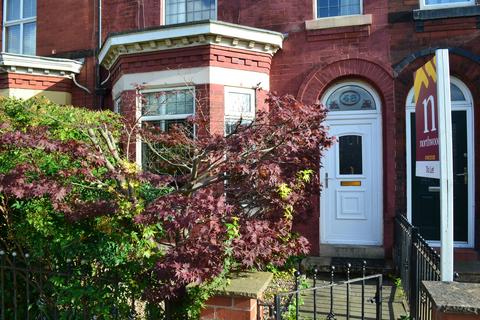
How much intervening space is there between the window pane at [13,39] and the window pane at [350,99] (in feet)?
24.2

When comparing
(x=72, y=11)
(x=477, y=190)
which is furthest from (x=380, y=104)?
(x=72, y=11)

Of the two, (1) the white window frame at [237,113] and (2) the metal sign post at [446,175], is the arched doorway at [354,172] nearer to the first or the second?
(1) the white window frame at [237,113]

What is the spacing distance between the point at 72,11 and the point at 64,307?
24.7 ft

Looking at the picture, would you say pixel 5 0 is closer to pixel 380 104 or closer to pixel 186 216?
pixel 380 104

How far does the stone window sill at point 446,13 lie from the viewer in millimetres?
6755

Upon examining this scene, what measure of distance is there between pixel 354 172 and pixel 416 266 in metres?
3.01

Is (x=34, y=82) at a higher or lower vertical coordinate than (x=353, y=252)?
higher

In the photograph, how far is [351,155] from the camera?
23.9ft

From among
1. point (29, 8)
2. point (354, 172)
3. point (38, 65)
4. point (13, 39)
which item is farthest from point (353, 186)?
point (13, 39)

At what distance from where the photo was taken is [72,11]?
9.30m

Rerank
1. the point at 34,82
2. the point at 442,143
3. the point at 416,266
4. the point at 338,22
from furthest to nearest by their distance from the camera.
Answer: the point at 34,82, the point at 338,22, the point at 416,266, the point at 442,143

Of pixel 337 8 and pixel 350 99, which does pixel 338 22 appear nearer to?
pixel 337 8

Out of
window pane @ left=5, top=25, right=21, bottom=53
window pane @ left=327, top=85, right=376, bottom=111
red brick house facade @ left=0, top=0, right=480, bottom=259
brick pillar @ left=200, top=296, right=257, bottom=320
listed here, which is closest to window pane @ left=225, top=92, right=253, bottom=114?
red brick house facade @ left=0, top=0, right=480, bottom=259

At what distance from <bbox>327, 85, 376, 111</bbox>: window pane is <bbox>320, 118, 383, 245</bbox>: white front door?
233 millimetres
